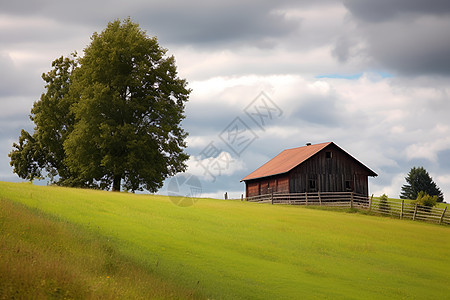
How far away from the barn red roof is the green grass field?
2207 cm

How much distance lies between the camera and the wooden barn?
55688 millimetres

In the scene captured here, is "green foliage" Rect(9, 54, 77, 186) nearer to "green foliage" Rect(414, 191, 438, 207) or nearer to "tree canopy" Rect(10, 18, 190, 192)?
"tree canopy" Rect(10, 18, 190, 192)

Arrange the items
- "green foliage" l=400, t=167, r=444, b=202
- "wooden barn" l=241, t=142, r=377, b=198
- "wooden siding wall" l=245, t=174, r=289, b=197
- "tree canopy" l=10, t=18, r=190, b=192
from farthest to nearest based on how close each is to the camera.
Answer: "green foliage" l=400, t=167, r=444, b=202 → "wooden siding wall" l=245, t=174, r=289, b=197 → "wooden barn" l=241, t=142, r=377, b=198 → "tree canopy" l=10, t=18, r=190, b=192

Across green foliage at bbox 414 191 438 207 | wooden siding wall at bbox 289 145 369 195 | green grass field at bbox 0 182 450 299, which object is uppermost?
wooden siding wall at bbox 289 145 369 195

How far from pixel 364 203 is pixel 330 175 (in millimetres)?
6586

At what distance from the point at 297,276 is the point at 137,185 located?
3077 centimetres

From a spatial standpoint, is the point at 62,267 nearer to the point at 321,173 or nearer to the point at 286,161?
the point at 321,173

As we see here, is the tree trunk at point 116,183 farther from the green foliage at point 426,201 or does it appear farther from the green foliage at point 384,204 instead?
the green foliage at point 426,201

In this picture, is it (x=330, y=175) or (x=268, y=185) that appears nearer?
(x=330, y=175)

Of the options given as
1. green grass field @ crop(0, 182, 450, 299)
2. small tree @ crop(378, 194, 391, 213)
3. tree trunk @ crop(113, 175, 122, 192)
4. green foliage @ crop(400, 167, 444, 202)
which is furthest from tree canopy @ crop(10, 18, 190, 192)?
green foliage @ crop(400, 167, 444, 202)

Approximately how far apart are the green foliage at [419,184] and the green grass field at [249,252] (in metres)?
64.5

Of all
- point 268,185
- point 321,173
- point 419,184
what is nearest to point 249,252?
point 321,173

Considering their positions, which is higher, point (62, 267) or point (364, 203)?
point (364, 203)

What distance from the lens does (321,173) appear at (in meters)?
56.5
